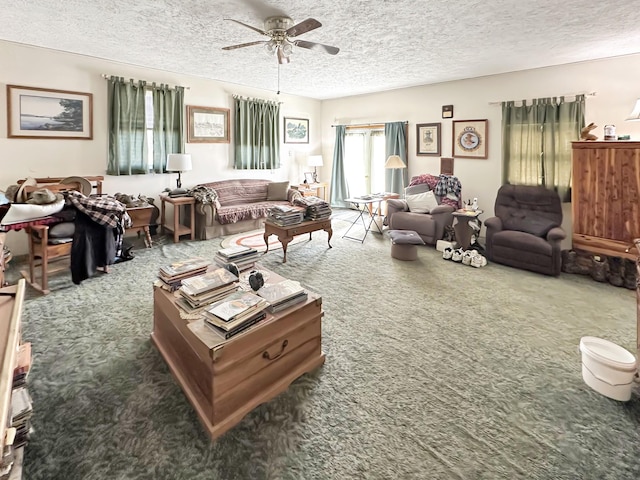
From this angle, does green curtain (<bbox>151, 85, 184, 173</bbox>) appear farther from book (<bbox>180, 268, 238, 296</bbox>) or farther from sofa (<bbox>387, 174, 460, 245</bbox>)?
book (<bbox>180, 268, 238, 296</bbox>)

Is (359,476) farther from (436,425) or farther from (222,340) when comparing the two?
(222,340)

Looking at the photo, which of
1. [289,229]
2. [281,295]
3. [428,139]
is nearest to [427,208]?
[428,139]

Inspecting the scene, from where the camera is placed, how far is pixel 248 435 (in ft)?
5.51

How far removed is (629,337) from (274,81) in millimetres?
5768

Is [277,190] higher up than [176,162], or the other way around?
[176,162]

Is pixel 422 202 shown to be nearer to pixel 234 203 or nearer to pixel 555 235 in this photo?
pixel 555 235

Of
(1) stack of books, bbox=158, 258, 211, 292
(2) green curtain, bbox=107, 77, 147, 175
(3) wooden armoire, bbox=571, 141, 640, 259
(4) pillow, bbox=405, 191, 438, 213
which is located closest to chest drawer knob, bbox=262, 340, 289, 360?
(1) stack of books, bbox=158, 258, 211, 292

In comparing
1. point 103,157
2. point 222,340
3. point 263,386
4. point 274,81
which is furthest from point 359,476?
point 274,81

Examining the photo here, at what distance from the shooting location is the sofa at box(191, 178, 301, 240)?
5.22 meters

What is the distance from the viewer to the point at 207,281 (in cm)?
208

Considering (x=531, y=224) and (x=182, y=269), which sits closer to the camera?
(x=182, y=269)

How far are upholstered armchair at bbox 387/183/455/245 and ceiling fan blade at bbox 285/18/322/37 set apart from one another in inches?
118

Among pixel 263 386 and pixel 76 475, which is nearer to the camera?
pixel 76 475

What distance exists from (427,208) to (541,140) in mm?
1765
